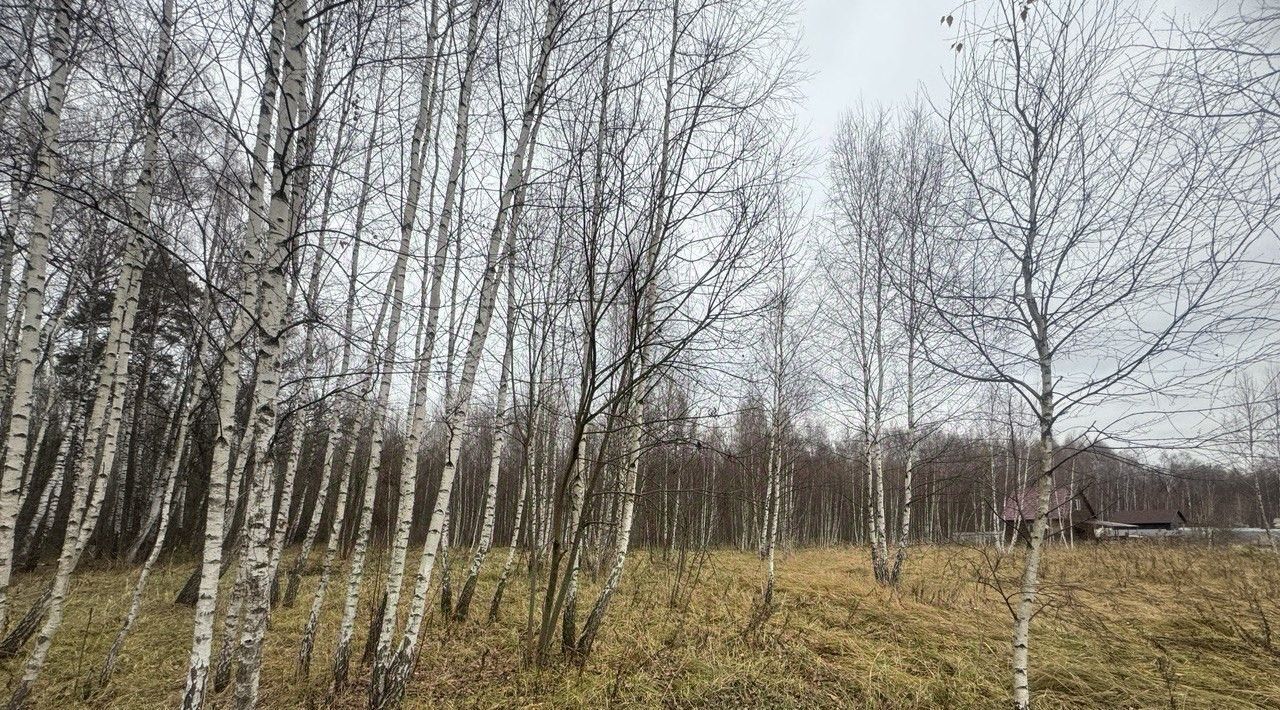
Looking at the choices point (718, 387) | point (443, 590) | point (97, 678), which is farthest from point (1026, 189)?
point (97, 678)

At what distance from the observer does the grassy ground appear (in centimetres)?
459

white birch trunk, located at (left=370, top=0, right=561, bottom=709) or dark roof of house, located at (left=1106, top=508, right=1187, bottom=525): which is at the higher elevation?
white birch trunk, located at (left=370, top=0, right=561, bottom=709)

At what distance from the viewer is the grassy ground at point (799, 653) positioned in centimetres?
459

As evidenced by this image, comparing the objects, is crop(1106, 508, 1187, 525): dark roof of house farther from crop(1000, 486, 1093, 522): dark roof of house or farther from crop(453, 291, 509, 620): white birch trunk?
crop(453, 291, 509, 620): white birch trunk

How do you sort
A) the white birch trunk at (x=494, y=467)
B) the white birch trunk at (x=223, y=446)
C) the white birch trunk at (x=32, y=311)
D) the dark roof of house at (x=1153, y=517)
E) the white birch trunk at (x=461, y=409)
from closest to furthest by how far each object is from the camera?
the white birch trunk at (x=223, y=446) → the white birch trunk at (x=32, y=311) → the white birch trunk at (x=461, y=409) → the white birch trunk at (x=494, y=467) → the dark roof of house at (x=1153, y=517)

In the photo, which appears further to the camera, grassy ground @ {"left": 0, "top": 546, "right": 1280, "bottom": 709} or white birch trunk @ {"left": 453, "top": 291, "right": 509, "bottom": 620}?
white birch trunk @ {"left": 453, "top": 291, "right": 509, "bottom": 620}

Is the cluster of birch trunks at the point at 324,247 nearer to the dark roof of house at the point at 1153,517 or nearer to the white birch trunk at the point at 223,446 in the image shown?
the white birch trunk at the point at 223,446

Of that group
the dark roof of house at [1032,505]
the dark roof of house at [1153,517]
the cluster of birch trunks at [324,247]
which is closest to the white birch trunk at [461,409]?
the cluster of birch trunks at [324,247]

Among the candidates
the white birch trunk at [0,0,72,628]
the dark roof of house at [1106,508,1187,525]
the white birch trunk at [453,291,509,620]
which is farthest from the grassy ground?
the dark roof of house at [1106,508,1187,525]

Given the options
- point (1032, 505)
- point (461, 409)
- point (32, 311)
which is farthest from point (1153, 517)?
point (32, 311)

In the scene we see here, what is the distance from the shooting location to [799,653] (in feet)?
18.0

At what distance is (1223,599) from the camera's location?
26.8 feet

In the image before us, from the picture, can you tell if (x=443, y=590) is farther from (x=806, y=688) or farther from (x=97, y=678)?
(x=806, y=688)

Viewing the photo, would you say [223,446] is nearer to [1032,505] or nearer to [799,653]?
[799,653]
